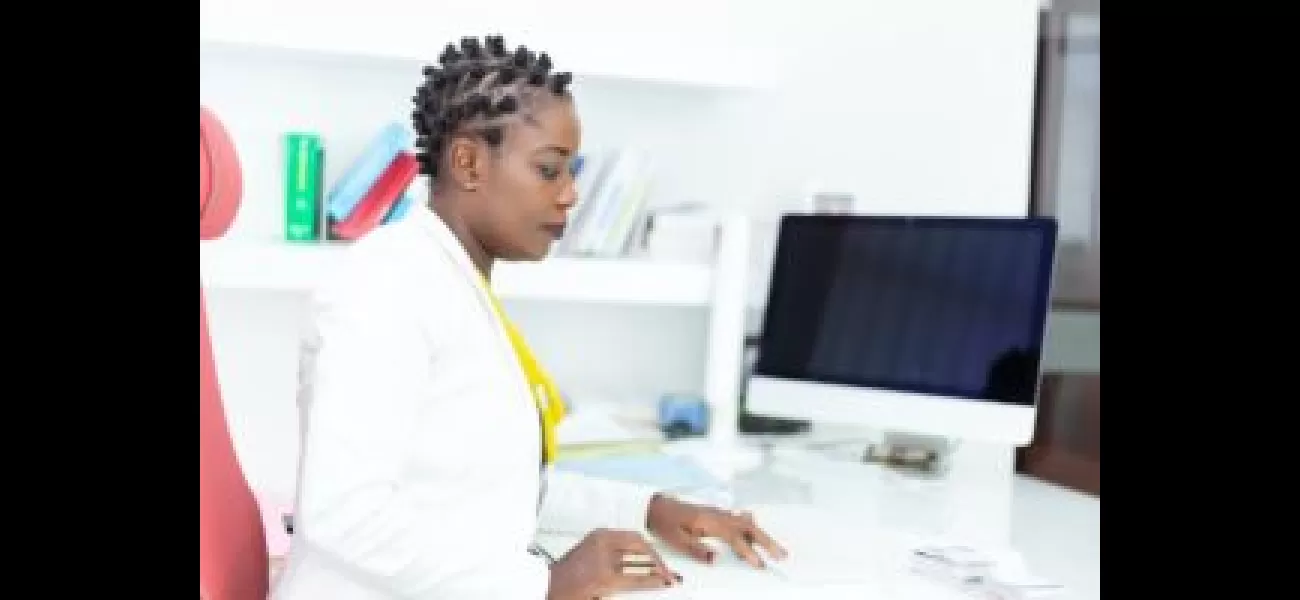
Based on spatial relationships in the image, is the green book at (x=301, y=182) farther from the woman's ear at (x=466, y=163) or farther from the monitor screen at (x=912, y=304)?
the woman's ear at (x=466, y=163)

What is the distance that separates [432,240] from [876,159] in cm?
153

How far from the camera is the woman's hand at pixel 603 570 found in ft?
4.02

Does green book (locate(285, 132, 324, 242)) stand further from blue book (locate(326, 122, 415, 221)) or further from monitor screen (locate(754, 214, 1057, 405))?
monitor screen (locate(754, 214, 1057, 405))

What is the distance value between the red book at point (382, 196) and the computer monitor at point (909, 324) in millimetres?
729

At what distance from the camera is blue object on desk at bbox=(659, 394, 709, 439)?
237 cm

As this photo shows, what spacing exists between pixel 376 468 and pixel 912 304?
4.00 feet

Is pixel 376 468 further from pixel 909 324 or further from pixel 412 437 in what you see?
pixel 909 324

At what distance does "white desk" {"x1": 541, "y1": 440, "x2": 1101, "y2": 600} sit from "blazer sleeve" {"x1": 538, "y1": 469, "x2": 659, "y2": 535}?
1.5 inches

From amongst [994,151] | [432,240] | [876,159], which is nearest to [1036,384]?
[994,151]

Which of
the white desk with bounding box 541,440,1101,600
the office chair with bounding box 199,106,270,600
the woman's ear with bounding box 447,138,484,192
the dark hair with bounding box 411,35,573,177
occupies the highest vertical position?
the dark hair with bounding box 411,35,573,177

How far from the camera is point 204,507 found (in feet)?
3.89

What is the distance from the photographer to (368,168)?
7.70 ft

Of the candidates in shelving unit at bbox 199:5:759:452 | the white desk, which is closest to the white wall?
shelving unit at bbox 199:5:759:452
